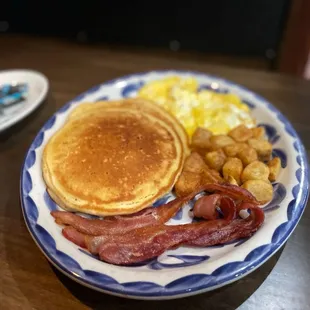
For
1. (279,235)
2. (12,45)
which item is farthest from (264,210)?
(12,45)

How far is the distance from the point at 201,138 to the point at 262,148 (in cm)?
20

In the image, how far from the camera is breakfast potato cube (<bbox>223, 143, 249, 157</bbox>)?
132 cm

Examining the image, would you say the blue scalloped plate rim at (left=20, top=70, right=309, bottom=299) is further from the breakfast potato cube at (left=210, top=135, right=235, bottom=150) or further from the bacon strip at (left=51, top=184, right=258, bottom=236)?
the breakfast potato cube at (left=210, top=135, right=235, bottom=150)

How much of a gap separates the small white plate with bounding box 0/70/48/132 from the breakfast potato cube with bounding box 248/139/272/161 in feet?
2.76

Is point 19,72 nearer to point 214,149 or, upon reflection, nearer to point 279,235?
point 214,149

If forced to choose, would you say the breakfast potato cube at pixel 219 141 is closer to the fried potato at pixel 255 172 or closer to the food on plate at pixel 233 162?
the food on plate at pixel 233 162

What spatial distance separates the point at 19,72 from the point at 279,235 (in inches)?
52.1

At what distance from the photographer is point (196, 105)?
156cm

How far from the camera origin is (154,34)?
2916 mm

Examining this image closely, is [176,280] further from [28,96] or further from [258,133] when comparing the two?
[28,96]

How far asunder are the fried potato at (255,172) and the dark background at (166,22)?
1.73 metres

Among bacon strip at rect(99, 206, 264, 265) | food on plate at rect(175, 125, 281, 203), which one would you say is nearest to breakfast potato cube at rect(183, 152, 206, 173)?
food on plate at rect(175, 125, 281, 203)

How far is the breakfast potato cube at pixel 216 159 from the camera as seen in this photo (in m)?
1.30

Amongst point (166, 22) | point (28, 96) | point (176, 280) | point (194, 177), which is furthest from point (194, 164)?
point (166, 22)
